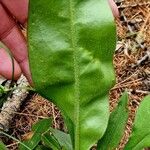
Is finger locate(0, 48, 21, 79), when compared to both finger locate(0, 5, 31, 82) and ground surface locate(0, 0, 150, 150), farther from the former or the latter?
ground surface locate(0, 0, 150, 150)

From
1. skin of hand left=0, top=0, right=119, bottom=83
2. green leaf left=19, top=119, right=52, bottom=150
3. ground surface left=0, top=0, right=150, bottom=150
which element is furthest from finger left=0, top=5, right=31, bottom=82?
ground surface left=0, top=0, right=150, bottom=150

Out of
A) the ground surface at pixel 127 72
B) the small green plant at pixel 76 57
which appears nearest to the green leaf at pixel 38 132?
the ground surface at pixel 127 72

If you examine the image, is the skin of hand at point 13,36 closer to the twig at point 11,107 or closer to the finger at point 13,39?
the finger at point 13,39

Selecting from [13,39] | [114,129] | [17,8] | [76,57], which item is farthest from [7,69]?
[76,57]

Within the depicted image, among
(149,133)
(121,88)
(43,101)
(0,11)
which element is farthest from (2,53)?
(149,133)

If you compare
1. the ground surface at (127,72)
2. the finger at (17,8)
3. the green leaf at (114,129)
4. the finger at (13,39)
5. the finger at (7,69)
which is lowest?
the ground surface at (127,72)

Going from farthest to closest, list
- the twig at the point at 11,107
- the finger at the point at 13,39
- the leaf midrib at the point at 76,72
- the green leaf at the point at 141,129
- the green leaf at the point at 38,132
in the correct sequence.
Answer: the twig at the point at 11,107, the finger at the point at 13,39, the green leaf at the point at 38,132, the green leaf at the point at 141,129, the leaf midrib at the point at 76,72

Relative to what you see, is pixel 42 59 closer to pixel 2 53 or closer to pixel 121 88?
pixel 2 53
